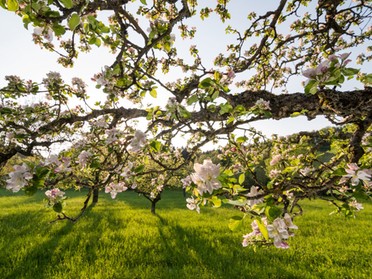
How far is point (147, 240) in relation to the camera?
7645mm

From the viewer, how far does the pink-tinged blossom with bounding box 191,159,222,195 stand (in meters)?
1.44

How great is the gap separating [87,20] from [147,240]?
6.94 metres

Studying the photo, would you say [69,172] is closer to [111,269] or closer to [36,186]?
[36,186]

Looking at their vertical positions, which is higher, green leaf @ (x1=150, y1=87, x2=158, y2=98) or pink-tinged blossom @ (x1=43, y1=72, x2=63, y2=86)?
pink-tinged blossom @ (x1=43, y1=72, x2=63, y2=86)

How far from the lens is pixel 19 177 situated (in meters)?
1.66

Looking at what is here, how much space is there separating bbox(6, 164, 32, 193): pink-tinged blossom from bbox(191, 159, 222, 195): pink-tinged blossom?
1.10m

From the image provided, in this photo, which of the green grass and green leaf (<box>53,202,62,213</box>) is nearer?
green leaf (<box>53,202,62,213</box>)

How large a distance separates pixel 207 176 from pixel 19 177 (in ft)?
4.04

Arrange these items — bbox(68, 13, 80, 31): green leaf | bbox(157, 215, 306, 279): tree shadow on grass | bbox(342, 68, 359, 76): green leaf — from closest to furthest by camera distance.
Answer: bbox(342, 68, 359, 76): green leaf, bbox(68, 13, 80, 31): green leaf, bbox(157, 215, 306, 279): tree shadow on grass

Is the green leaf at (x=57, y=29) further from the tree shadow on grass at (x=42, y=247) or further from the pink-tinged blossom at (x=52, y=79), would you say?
the tree shadow on grass at (x=42, y=247)

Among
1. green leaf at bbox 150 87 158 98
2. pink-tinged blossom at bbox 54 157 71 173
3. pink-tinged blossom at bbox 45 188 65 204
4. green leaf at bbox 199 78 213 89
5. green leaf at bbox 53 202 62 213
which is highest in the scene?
green leaf at bbox 150 87 158 98

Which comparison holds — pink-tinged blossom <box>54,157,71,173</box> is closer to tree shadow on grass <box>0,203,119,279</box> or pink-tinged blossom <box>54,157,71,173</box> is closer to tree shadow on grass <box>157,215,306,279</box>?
tree shadow on grass <box>157,215,306,279</box>

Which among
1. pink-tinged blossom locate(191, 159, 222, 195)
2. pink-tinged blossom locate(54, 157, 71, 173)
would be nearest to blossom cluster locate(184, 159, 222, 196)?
pink-tinged blossom locate(191, 159, 222, 195)

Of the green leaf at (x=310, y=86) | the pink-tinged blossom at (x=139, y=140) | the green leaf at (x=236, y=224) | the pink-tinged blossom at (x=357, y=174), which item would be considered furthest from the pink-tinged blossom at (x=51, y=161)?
the pink-tinged blossom at (x=357, y=174)
